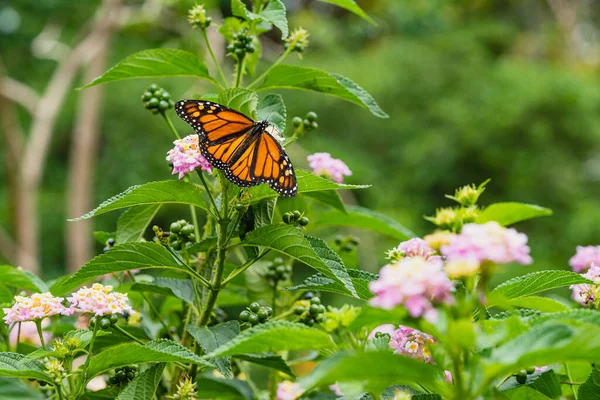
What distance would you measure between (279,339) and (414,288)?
0.16 meters

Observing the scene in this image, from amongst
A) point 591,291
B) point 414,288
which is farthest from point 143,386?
point 591,291

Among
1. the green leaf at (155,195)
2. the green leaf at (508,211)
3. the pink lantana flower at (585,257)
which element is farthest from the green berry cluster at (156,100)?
the pink lantana flower at (585,257)

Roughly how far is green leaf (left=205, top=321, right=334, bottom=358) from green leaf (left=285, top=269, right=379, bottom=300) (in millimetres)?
170

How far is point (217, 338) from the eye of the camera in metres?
0.88

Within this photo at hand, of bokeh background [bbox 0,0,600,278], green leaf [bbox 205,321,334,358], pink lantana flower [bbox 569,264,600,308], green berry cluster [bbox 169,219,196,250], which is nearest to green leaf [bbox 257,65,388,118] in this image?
green berry cluster [bbox 169,219,196,250]

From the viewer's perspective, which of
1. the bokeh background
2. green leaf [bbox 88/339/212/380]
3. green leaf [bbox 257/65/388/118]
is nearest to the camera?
green leaf [bbox 88/339/212/380]

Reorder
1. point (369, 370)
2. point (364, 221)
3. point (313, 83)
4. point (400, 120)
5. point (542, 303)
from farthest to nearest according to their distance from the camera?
point (400, 120), point (364, 221), point (313, 83), point (542, 303), point (369, 370)

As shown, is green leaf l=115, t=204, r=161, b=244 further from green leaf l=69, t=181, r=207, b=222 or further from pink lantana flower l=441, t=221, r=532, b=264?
pink lantana flower l=441, t=221, r=532, b=264

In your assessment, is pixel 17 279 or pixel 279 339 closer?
pixel 279 339

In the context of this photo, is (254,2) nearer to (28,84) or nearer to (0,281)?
(0,281)

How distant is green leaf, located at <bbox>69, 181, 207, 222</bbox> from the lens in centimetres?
88

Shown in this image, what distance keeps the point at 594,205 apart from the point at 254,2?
5810mm

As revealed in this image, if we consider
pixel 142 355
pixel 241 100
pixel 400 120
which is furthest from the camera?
pixel 400 120

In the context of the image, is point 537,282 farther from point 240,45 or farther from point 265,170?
point 240,45
